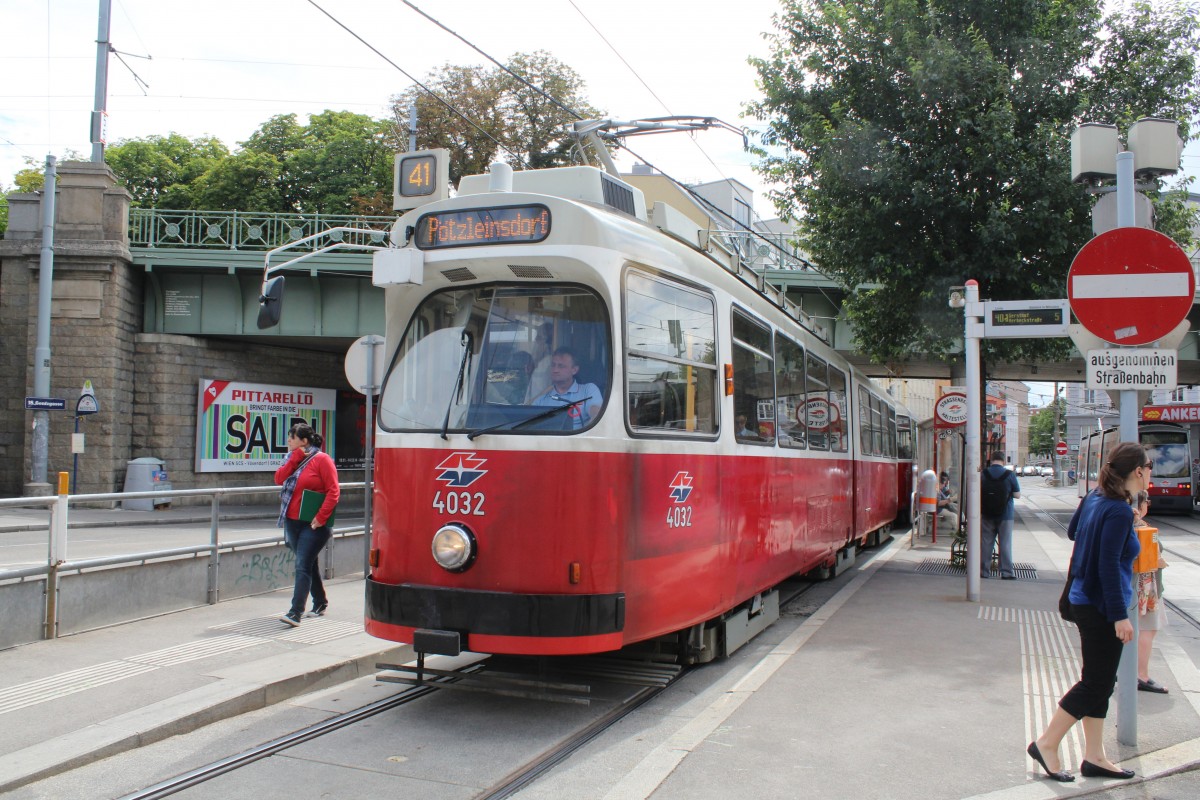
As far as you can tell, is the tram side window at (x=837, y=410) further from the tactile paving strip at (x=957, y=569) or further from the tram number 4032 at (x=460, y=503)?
the tram number 4032 at (x=460, y=503)


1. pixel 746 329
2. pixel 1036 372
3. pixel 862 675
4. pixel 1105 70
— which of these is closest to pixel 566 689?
pixel 862 675

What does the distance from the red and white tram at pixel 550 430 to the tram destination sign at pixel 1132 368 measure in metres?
2.34

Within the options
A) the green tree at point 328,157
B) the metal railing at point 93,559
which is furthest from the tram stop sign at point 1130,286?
the green tree at point 328,157

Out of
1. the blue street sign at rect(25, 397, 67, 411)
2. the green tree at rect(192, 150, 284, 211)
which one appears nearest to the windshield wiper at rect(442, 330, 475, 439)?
the blue street sign at rect(25, 397, 67, 411)

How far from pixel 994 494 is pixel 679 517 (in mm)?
8109

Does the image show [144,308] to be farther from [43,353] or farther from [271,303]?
[271,303]

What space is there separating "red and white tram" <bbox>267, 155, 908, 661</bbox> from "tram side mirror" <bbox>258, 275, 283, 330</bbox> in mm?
2295

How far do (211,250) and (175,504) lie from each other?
724 inches

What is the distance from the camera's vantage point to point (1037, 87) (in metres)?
13.4

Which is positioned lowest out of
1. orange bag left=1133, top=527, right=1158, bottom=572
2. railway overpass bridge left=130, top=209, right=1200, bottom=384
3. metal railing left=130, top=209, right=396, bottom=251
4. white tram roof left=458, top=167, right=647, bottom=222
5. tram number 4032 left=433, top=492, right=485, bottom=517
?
orange bag left=1133, top=527, right=1158, bottom=572

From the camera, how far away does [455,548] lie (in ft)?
18.0

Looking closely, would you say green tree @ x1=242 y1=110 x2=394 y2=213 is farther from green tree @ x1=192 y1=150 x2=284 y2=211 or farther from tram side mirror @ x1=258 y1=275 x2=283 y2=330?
tram side mirror @ x1=258 y1=275 x2=283 y2=330

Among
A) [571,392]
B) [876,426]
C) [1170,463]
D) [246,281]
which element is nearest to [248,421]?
[246,281]

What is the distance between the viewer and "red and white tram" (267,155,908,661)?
17.9 ft
